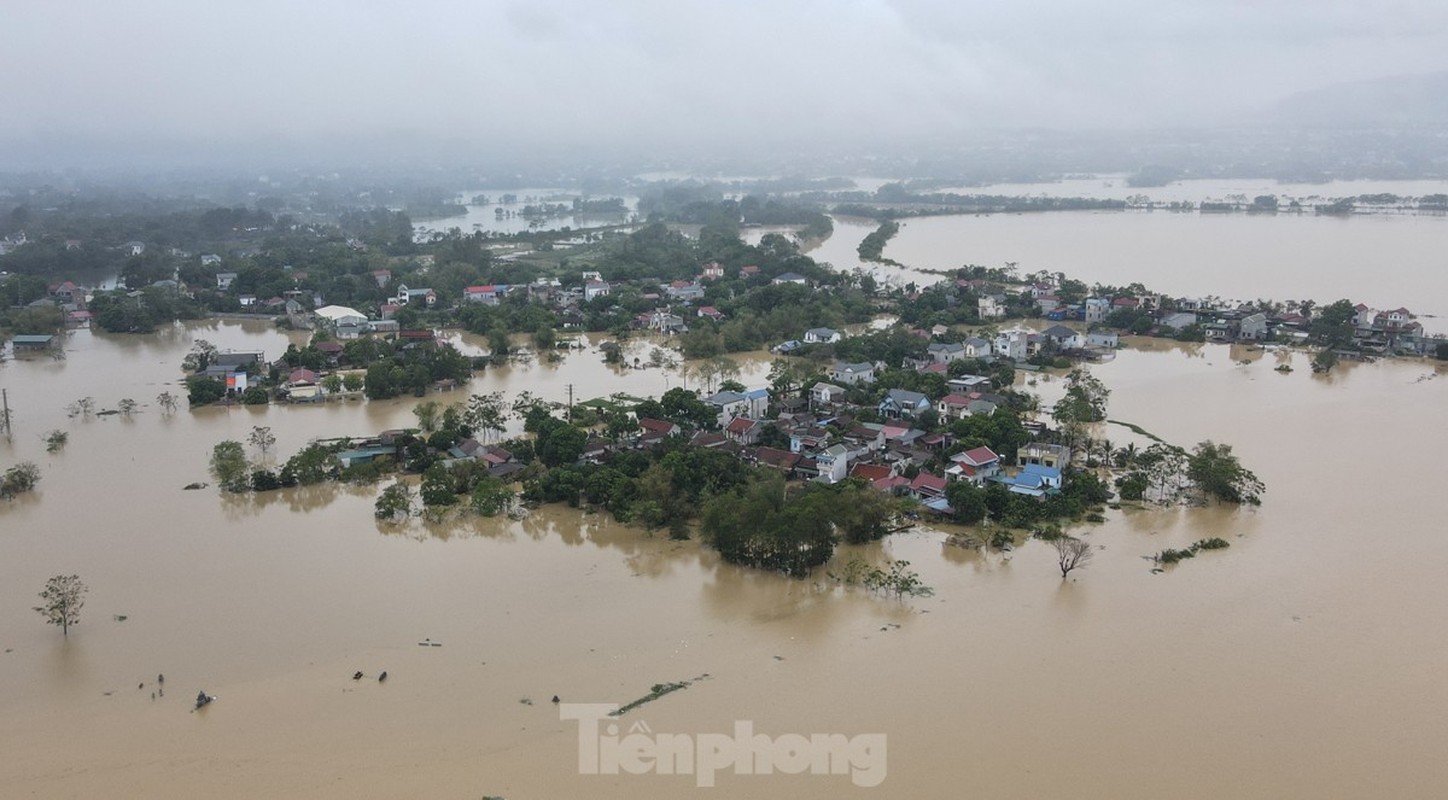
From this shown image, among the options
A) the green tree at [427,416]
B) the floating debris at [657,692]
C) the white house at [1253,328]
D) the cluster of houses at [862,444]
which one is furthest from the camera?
the white house at [1253,328]

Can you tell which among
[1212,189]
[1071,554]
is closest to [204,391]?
[1071,554]

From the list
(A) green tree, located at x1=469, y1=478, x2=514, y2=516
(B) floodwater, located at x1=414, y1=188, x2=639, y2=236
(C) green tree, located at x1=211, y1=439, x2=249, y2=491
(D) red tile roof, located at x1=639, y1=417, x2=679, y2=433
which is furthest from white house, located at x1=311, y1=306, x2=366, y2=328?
(B) floodwater, located at x1=414, y1=188, x2=639, y2=236

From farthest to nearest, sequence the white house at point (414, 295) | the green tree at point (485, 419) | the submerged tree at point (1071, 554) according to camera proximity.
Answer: the white house at point (414, 295)
the green tree at point (485, 419)
the submerged tree at point (1071, 554)

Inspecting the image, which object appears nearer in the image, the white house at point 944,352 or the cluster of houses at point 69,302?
the white house at point 944,352

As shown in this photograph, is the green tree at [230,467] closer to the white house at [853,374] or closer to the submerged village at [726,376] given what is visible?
the submerged village at [726,376]

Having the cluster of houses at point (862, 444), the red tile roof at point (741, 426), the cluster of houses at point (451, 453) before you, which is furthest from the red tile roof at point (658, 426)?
the cluster of houses at point (451, 453)

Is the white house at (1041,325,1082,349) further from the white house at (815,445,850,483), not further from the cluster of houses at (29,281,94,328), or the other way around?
the cluster of houses at (29,281,94,328)

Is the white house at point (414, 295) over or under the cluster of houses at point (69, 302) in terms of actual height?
over

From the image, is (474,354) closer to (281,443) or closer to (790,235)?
(281,443)
